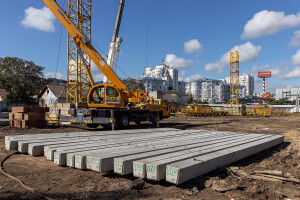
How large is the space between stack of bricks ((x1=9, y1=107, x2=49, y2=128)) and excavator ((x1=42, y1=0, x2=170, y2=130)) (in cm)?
133

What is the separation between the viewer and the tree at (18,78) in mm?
34750

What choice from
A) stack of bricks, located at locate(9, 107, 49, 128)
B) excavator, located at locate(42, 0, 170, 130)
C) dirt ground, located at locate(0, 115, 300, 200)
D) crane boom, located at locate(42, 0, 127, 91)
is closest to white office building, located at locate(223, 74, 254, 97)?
excavator, located at locate(42, 0, 170, 130)

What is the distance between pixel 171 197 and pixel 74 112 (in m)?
10.2

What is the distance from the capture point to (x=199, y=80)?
150 metres

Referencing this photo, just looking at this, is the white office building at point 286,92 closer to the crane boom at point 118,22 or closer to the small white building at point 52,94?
the small white building at point 52,94

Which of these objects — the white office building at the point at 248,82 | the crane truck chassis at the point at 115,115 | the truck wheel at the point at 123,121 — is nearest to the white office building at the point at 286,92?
the white office building at the point at 248,82

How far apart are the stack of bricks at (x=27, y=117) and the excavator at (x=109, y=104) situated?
1.33m

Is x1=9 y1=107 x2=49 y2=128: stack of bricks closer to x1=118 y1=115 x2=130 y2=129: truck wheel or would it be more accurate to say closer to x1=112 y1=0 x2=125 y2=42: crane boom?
x1=118 y1=115 x2=130 y2=129: truck wheel

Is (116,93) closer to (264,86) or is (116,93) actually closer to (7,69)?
(7,69)

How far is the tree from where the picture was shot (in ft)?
114

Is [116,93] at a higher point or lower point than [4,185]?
higher

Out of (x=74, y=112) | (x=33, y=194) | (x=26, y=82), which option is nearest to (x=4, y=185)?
(x=33, y=194)

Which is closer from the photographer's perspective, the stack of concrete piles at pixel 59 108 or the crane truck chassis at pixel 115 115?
the crane truck chassis at pixel 115 115

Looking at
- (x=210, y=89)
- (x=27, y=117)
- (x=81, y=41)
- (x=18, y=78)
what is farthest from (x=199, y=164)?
(x=210, y=89)
